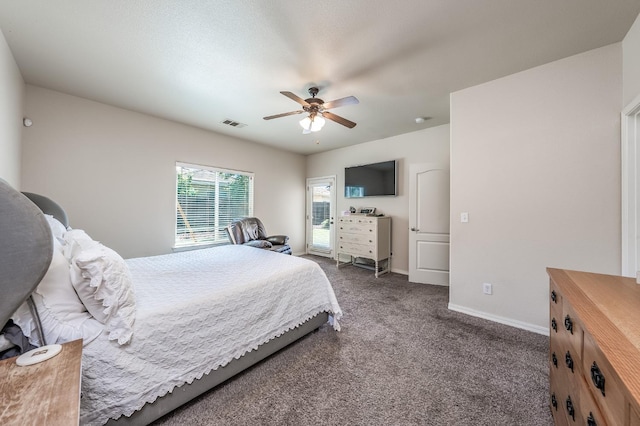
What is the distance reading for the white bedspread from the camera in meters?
1.18

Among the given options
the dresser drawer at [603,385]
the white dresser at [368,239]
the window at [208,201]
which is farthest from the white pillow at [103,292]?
the white dresser at [368,239]

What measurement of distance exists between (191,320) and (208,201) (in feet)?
11.0

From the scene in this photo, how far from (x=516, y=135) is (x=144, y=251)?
16.6ft

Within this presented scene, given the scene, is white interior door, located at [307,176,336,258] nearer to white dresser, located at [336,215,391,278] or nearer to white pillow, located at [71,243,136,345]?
white dresser, located at [336,215,391,278]

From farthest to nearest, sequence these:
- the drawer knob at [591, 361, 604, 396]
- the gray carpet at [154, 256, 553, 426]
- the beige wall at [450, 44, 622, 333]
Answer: the beige wall at [450, 44, 622, 333] < the gray carpet at [154, 256, 553, 426] < the drawer knob at [591, 361, 604, 396]

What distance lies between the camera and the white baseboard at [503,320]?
7.66 ft

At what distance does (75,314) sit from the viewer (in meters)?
1.19

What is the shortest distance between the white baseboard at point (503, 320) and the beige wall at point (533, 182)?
0.01m

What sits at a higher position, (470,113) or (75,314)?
(470,113)

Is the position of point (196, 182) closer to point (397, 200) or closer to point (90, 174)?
point (90, 174)

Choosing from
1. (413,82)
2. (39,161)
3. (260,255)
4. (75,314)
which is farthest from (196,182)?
(413,82)

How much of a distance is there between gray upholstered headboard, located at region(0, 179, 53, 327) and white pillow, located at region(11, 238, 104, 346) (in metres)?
0.23

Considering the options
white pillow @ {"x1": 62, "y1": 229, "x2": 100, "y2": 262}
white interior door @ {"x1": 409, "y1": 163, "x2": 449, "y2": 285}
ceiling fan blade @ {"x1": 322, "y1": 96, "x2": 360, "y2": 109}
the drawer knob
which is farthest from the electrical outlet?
white pillow @ {"x1": 62, "y1": 229, "x2": 100, "y2": 262}

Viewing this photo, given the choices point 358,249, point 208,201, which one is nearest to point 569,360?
point 358,249
